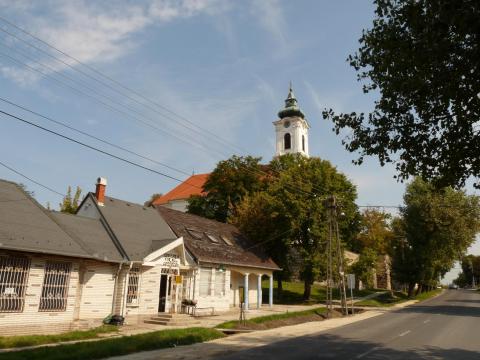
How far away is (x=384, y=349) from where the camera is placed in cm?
1416

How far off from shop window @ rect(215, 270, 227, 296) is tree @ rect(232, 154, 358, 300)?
923 cm

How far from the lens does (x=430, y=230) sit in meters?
47.1

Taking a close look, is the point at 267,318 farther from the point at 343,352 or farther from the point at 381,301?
the point at 381,301

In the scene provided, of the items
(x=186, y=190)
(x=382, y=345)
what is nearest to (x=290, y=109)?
(x=186, y=190)

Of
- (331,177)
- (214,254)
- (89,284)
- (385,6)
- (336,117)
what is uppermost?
(331,177)

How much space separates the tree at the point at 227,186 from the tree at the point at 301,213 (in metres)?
9.64

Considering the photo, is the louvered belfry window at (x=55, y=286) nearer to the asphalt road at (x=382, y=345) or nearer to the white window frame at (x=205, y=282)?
the asphalt road at (x=382, y=345)

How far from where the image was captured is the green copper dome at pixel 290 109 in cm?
7831

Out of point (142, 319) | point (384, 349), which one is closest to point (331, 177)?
point (142, 319)

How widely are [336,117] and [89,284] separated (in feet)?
46.8

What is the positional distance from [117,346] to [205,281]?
1398 centimetres

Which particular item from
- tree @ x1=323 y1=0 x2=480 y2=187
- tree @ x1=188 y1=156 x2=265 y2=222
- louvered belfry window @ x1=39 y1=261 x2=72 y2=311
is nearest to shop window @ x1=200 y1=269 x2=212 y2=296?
louvered belfry window @ x1=39 y1=261 x2=72 y2=311

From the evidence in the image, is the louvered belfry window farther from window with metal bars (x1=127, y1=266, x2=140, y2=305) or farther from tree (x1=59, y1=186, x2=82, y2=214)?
tree (x1=59, y1=186, x2=82, y2=214)

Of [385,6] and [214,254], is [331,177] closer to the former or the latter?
[214,254]
